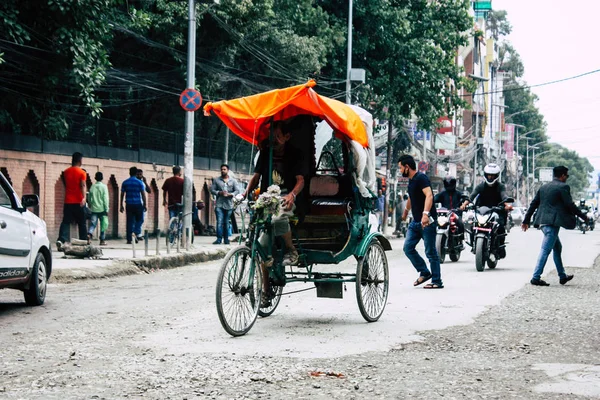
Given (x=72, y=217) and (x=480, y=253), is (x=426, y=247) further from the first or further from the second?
(x=72, y=217)

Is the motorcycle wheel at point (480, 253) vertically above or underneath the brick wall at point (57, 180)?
underneath

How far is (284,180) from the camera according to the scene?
394 inches

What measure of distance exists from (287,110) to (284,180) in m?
0.76

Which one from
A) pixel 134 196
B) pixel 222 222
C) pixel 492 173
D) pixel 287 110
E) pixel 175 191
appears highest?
pixel 287 110

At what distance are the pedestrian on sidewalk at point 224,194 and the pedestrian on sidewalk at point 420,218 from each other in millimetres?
10557

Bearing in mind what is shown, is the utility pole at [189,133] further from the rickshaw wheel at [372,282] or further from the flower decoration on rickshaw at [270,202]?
the flower decoration on rickshaw at [270,202]

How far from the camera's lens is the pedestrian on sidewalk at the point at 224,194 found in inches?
957

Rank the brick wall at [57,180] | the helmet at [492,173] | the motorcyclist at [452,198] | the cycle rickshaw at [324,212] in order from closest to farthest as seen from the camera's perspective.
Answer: the cycle rickshaw at [324,212], the helmet at [492,173], the motorcyclist at [452,198], the brick wall at [57,180]

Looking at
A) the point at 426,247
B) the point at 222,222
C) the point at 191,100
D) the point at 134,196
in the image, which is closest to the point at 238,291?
the point at 426,247

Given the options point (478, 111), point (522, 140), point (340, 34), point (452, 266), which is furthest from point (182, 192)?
point (522, 140)

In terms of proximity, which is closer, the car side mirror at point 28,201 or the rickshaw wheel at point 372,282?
the rickshaw wheel at point 372,282

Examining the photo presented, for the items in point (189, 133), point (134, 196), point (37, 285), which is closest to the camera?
point (37, 285)

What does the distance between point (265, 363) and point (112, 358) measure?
120 cm

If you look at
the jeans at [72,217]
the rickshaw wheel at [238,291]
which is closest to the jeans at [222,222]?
the jeans at [72,217]
